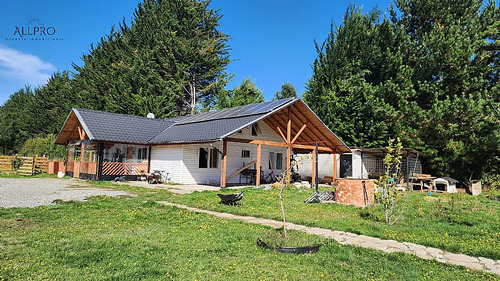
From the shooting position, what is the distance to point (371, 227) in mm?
6785

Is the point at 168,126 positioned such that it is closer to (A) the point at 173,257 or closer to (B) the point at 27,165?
(B) the point at 27,165

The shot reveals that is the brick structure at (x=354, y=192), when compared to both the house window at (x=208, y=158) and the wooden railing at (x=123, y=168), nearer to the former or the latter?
the house window at (x=208, y=158)

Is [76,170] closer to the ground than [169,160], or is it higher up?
closer to the ground

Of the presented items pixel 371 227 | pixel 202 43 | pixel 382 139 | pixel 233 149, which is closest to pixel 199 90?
pixel 202 43

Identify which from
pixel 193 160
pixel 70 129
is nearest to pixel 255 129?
pixel 193 160

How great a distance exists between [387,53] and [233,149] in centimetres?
1383

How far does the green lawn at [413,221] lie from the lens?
5723 millimetres

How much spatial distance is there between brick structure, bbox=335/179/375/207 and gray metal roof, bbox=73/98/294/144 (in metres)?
5.96

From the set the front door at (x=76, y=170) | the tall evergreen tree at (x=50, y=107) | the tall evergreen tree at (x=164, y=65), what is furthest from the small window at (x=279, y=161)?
the tall evergreen tree at (x=50, y=107)

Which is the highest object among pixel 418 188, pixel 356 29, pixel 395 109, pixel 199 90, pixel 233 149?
Result: pixel 356 29

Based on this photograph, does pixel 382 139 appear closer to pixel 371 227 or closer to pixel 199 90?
pixel 371 227

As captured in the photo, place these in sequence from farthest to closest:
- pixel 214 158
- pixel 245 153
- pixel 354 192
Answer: pixel 245 153
pixel 214 158
pixel 354 192

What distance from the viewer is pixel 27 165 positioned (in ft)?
73.3

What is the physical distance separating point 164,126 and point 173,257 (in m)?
18.9
